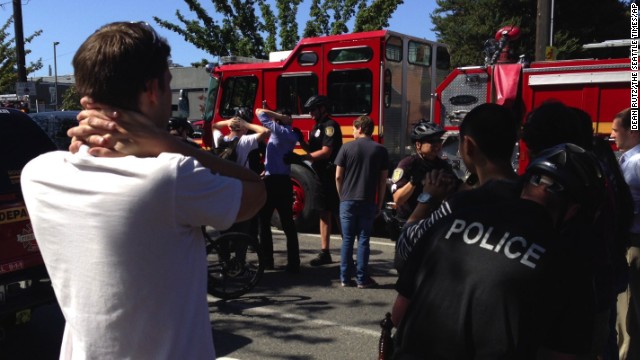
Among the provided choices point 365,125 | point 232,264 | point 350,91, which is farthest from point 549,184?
point 350,91

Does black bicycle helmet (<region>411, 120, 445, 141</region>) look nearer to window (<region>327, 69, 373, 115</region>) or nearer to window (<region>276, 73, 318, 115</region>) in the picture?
window (<region>327, 69, 373, 115</region>)

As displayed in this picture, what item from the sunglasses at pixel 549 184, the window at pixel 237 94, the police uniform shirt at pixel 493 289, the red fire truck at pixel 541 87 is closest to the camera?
the police uniform shirt at pixel 493 289

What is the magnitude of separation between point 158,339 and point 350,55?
25.0 feet

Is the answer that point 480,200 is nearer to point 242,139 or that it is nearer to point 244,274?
point 244,274

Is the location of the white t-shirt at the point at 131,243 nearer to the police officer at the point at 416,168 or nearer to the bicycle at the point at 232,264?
the police officer at the point at 416,168

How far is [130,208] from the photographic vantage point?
124cm

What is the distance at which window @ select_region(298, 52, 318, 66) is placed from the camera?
28.8ft

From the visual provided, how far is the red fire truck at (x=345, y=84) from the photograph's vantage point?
329 inches

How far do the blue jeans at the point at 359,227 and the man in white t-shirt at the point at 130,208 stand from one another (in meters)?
4.38

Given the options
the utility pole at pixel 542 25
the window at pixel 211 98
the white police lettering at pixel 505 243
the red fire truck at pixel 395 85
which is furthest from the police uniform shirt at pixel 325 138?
the utility pole at pixel 542 25

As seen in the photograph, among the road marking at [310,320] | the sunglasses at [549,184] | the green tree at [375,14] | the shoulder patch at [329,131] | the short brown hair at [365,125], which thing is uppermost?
the green tree at [375,14]

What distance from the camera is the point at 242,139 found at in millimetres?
6305

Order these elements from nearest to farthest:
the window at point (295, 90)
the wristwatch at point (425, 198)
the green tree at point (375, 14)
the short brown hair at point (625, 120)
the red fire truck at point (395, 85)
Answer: the wristwatch at point (425, 198)
the short brown hair at point (625, 120)
the red fire truck at point (395, 85)
the window at point (295, 90)
the green tree at point (375, 14)

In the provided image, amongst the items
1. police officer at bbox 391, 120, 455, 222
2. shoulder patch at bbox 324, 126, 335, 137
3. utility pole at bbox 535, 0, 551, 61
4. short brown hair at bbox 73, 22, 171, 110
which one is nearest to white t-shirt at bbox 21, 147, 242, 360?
short brown hair at bbox 73, 22, 171, 110
